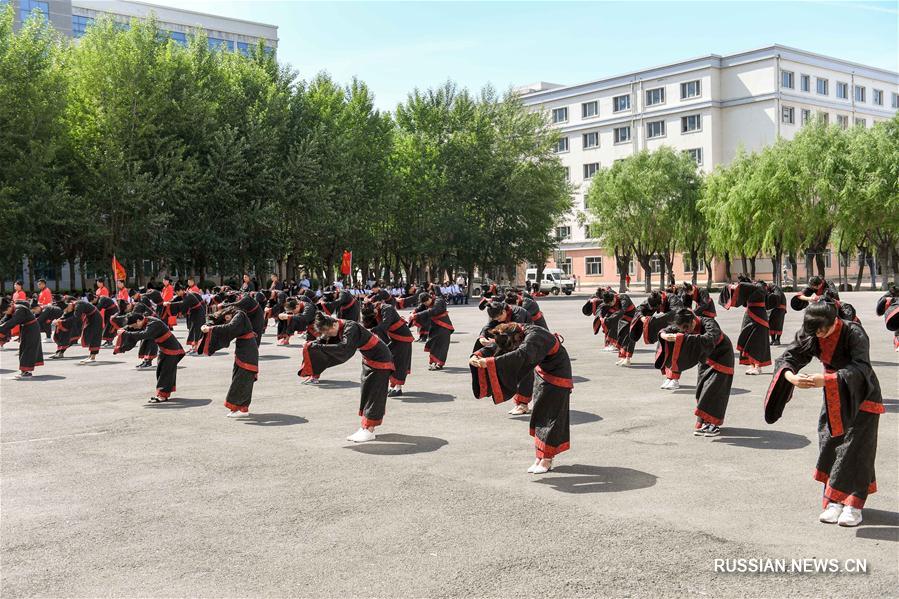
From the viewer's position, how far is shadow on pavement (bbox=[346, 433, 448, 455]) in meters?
9.83

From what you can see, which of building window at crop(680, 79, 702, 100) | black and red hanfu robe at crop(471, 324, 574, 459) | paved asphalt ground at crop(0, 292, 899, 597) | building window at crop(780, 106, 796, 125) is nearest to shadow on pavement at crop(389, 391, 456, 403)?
paved asphalt ground at crop(0, 292, 899, 597)

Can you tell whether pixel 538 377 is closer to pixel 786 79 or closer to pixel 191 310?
pixel 191 310

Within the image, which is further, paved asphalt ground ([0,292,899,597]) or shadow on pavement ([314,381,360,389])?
shadow on pavement ([314,381,360,389])

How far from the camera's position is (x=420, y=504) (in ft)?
24.8

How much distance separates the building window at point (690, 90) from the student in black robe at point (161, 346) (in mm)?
64289

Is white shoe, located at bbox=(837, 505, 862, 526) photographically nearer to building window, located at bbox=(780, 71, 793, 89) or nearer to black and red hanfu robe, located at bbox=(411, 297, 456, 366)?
black and red hanfu robe, located at bbox=(411, 297, 456, 366)

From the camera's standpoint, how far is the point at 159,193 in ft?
130

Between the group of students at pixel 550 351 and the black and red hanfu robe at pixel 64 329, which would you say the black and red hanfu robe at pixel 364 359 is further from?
the black and red hanfu robe at pixel 64 329

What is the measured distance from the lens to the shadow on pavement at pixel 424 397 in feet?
45.0

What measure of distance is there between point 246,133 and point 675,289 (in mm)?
30033

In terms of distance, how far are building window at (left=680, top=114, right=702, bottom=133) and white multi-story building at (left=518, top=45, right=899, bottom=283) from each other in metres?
0.08

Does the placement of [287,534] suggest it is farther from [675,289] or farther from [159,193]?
[159,193]

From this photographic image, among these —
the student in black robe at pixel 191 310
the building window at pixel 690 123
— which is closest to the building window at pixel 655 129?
the building window at pixel 690 123

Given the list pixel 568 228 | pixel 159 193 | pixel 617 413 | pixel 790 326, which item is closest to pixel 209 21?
pixel 568 228
